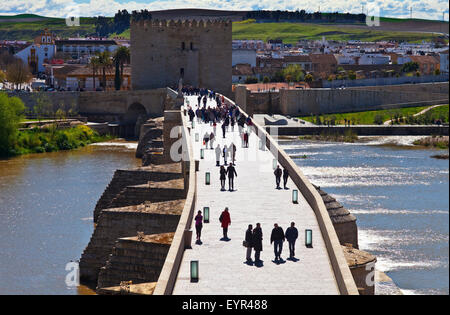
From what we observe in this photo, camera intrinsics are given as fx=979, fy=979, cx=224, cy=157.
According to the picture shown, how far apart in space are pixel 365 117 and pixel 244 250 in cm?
6935

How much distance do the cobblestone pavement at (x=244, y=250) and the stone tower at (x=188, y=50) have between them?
43.2 metres

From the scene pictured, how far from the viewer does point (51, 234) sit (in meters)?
31.4

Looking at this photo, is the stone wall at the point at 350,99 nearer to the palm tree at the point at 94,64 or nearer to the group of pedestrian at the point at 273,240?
the palm tree at the point at 94,64

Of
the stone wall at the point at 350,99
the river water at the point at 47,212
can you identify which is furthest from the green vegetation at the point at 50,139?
the stone wall at the point at 350,99

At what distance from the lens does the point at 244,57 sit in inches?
4579

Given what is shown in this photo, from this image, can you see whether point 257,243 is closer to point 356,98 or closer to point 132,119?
point 132,119

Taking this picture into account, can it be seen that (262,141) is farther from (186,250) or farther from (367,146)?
(367,146)

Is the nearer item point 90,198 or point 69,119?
point 90,198

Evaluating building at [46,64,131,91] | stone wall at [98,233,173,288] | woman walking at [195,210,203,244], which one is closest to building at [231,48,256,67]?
building at [46,64,131,91]

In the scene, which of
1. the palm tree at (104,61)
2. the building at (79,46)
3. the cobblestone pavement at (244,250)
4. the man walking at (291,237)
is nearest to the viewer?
the cobblestone pavement at (244,250)

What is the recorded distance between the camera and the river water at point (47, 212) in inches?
1034

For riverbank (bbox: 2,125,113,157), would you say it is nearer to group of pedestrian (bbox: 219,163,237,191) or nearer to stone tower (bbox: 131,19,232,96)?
stone tower (bbox: 131,19,232,96)
